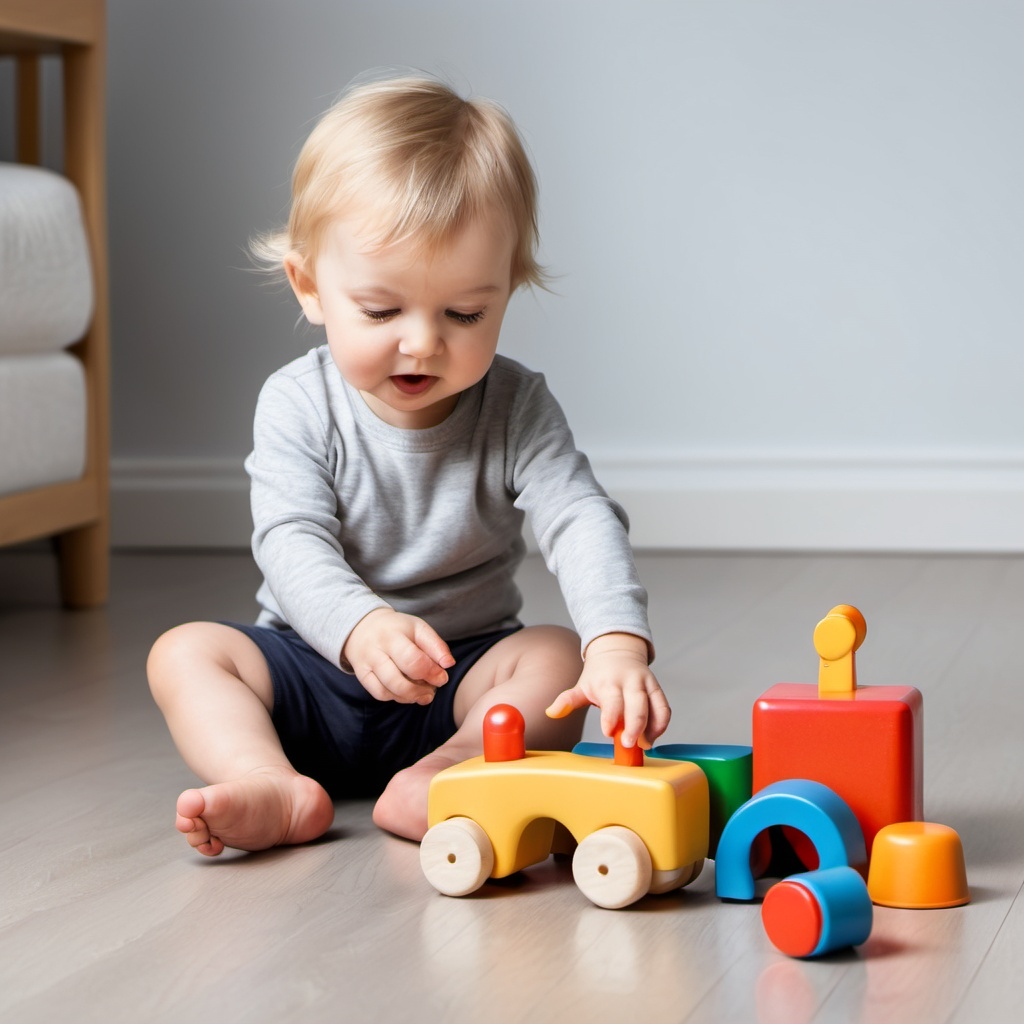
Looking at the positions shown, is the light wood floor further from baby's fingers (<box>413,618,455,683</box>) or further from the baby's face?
the baby's face

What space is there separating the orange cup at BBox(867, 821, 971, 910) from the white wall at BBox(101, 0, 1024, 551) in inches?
44.0

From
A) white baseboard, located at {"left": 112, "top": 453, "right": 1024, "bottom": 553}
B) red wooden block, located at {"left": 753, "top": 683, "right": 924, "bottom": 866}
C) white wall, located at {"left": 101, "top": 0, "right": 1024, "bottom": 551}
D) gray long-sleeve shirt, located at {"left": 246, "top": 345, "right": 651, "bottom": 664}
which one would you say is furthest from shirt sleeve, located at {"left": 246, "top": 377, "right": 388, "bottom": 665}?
white baseboard, located at {"left": 112, "top": 453, "right": 1024, "bottom": 553}

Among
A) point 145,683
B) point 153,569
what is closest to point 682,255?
point 153,569

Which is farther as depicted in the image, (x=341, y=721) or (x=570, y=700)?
(x=341, y=721)

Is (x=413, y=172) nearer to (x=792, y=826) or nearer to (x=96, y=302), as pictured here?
(x=792, y=826)

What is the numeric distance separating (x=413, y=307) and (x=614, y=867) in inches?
12.7

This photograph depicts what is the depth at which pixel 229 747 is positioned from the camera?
0.81m

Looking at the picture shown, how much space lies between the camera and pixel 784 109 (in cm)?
180

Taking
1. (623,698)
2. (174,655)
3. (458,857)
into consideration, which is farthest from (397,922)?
Result: (174,655)

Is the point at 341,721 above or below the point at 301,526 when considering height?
below

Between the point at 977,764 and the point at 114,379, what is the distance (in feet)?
4.59

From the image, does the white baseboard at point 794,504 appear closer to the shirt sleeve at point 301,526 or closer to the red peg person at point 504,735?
the shirt sleeve at point 301,526

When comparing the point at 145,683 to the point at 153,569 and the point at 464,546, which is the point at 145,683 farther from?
the point at 153,569

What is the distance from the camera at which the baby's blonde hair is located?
2.59 ft
